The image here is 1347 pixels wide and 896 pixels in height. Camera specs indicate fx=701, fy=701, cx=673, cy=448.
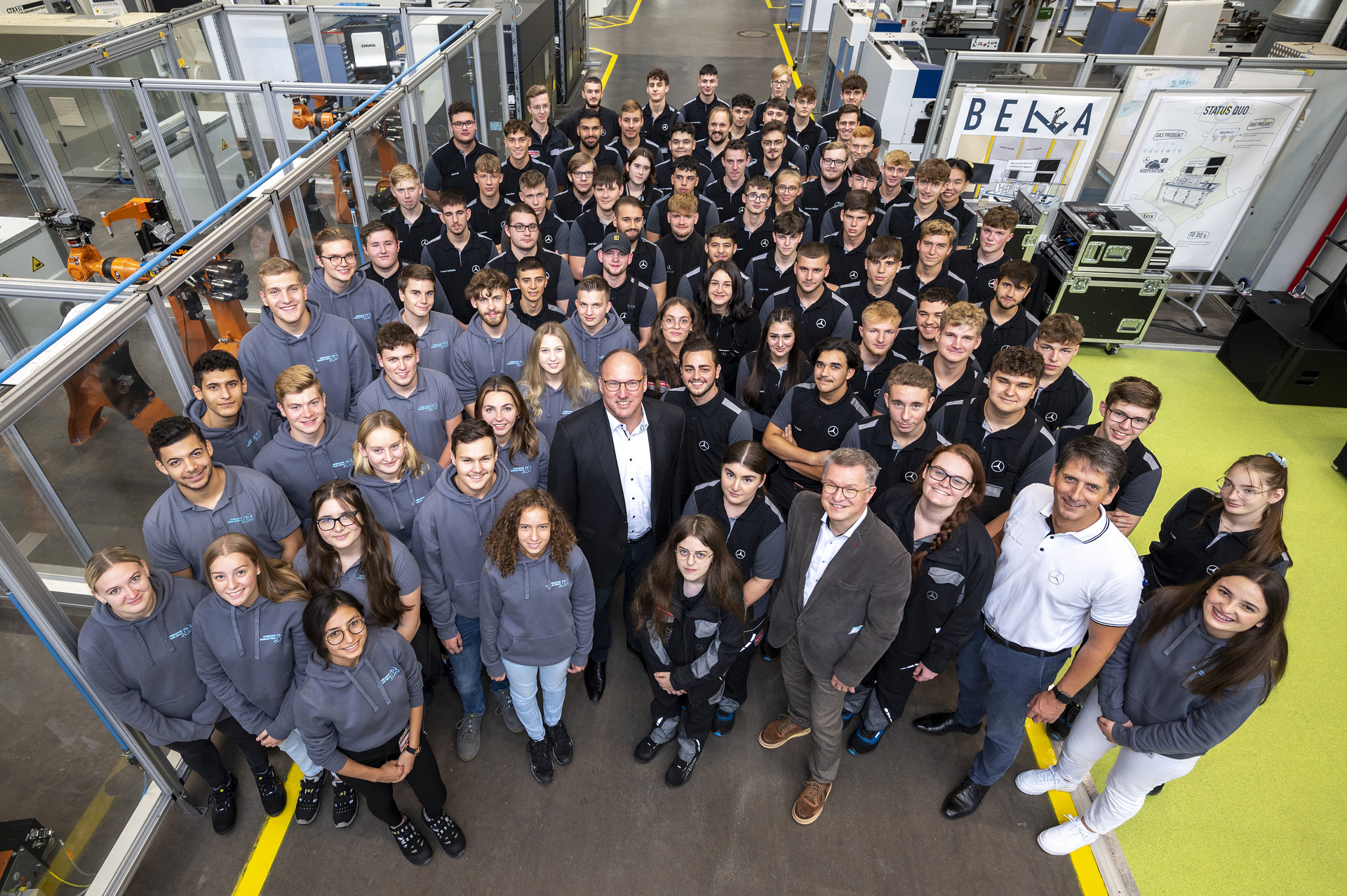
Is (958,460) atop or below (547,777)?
atop

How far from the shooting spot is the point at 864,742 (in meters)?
3.88

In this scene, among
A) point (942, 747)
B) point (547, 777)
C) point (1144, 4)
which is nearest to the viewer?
point (547, 777)

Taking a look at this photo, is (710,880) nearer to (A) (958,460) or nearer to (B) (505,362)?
(A) (958,460)

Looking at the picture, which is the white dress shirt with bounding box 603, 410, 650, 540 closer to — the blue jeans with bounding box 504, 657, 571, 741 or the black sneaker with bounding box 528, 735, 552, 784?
the blue jeans with bounding box 504, 657, 571, 741

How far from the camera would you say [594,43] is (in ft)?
64.8

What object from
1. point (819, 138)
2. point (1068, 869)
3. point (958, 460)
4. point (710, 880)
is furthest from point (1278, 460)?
point (819, 138)

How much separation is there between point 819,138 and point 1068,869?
7744mm

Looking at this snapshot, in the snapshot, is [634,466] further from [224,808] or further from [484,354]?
[224,808]

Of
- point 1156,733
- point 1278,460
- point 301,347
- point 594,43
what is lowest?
point 594,43

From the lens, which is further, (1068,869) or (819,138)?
(819,138)

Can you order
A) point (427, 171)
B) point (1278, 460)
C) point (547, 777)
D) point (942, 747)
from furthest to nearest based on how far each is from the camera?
point (427, 171) < point (942, 747) < point (547, 777) < point (1278, 460)

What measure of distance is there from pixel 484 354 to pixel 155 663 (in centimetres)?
226

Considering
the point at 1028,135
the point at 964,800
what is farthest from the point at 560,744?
the point at 1028,135

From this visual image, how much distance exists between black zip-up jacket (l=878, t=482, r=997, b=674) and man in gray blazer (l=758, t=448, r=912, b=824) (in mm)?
159
